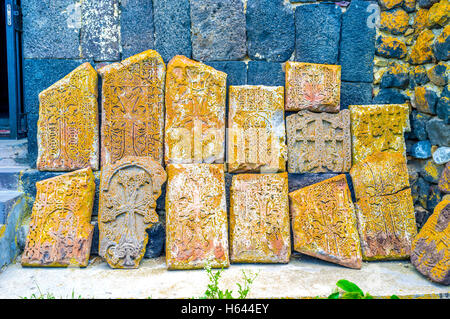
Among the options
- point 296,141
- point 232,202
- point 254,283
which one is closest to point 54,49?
point 232,202

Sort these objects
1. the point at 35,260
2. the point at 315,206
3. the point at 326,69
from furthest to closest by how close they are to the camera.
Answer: the point at 326,69 < the point at 315,206 < the point at 35,260

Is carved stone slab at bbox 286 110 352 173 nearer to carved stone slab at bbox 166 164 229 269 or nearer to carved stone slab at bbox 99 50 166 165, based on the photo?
carved stone slab at bbox 166 164 229 269

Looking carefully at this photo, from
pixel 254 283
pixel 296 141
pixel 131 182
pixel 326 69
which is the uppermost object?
pixel 326 69

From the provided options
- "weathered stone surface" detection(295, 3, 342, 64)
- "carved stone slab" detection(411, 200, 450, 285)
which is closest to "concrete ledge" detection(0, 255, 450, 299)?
"carved stone slab" detection(411, 200, 450, 285)

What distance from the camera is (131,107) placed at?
2.73 m

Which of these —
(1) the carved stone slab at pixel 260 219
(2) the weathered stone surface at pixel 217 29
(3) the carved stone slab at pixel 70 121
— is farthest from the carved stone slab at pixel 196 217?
(2) the weathered stone surface at pixel 217 29

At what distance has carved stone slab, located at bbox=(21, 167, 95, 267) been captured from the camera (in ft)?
8.13

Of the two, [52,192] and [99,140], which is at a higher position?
[99,140]

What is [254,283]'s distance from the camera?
7.47ft

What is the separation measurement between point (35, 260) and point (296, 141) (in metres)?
1.99

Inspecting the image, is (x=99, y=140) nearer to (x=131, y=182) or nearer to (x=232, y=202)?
(x=131, y=182)

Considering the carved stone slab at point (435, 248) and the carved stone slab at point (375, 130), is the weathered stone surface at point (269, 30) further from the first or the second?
the carved stone slab at point (435, 248)

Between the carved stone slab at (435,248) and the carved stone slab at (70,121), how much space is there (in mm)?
2311

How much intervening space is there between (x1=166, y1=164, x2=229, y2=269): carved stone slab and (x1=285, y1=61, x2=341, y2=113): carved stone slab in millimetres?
788
